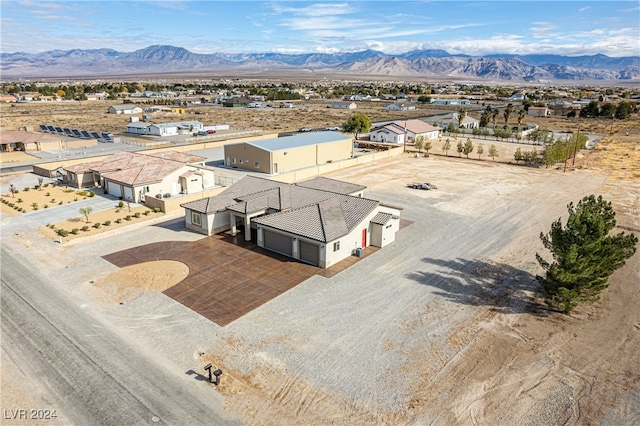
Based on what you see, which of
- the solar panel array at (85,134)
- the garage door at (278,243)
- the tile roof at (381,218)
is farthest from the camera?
the solar panel array at (85,134)

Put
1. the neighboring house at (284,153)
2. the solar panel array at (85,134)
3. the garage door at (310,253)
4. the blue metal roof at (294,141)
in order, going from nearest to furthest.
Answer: the garage door at (310,253)
the neighboring house at (284,153)
the blue metal roof at (294,141)
the solar panel array at (85,134)

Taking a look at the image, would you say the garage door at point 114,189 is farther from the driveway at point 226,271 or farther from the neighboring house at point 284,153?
the neighboring house at point 284,153

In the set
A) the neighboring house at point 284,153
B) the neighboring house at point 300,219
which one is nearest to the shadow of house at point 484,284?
the neighboring house at point 300,219

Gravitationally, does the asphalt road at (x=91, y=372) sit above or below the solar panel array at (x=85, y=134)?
below

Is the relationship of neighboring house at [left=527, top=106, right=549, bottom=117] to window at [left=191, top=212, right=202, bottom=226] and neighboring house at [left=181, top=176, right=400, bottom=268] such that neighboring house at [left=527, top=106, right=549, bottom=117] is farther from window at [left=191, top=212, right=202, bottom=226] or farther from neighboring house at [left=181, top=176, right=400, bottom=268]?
window at [left=191, top=212, right=202, bottom=226]

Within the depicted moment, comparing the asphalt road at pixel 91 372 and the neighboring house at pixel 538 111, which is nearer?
the asphalt road at pixel 91 372

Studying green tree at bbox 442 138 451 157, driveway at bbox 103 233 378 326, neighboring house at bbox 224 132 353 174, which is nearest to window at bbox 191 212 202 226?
driveway at bbox 103 233 378 326
